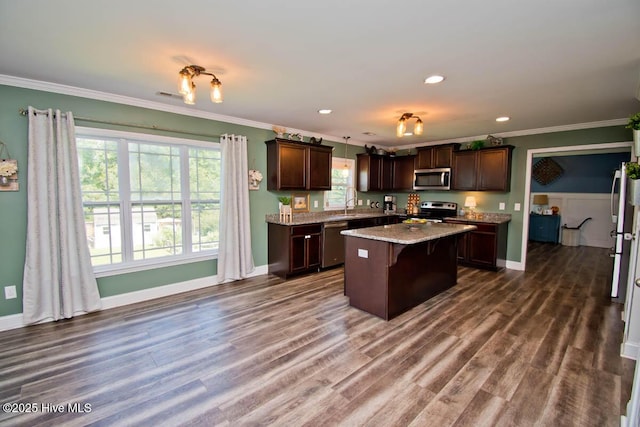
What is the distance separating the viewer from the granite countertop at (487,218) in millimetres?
5090

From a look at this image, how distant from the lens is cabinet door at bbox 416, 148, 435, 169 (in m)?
6.06

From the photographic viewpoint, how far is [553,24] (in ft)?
6.01

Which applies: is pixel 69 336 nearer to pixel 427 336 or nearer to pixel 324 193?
pixel 427 336

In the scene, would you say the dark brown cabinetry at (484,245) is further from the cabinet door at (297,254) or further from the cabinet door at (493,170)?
the cabinet door at (297,254)

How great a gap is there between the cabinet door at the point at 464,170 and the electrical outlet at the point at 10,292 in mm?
6403

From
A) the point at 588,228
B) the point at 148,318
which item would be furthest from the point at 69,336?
the point at 588,228

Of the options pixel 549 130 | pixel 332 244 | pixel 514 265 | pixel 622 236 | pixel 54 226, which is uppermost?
pixel 549 130

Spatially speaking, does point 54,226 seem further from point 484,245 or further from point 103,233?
point 484,245

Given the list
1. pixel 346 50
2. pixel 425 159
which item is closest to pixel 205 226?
pixel 346 50

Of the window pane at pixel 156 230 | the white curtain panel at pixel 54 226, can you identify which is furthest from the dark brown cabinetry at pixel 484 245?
the white curtain panel at pixel 54 226

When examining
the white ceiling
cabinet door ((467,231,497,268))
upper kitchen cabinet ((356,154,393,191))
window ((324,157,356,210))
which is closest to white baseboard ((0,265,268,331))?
the white ceiling

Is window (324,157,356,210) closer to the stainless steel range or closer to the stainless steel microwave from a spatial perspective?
the stainless steel microwave

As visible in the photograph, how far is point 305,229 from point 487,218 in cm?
342

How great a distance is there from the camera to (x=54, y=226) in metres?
3.01
